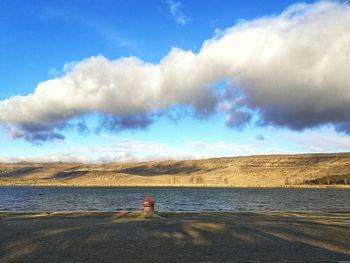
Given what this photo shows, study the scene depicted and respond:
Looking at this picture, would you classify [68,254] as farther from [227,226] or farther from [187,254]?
[227,226]

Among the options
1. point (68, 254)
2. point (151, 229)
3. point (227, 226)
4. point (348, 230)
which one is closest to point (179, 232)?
point (151, 229)

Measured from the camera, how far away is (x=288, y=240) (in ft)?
60.4

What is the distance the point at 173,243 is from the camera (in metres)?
17.1

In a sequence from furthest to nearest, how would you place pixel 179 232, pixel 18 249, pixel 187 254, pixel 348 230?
1. pixel 348 230
2. pixel 179 232
3. pixel 18 249
4. pixel 187 254

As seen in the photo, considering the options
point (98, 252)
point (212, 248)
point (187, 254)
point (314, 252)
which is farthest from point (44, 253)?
point (314, 252)

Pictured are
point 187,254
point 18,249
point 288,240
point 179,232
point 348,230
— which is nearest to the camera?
point 187,254

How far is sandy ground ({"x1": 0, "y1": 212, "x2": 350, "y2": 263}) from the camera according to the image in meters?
14.3

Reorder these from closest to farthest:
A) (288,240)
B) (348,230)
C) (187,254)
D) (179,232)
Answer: (187,254) < (288,240) < (179,232) < (348,230)

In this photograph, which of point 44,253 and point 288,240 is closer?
point 44,253

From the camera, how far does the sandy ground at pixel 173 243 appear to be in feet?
46.9

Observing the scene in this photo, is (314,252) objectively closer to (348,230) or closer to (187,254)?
(187,254)

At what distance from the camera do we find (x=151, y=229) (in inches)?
858

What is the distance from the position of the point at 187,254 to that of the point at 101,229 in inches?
321

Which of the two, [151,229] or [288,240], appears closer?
[288,240]
